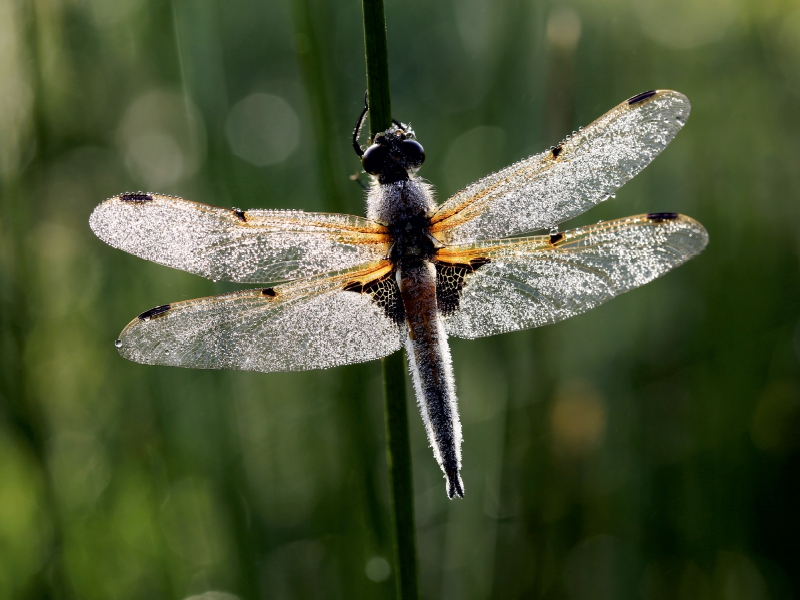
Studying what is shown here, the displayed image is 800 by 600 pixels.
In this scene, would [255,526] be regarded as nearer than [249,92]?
Yes

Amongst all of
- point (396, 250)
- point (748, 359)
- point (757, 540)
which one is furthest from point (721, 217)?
point (396, 250)

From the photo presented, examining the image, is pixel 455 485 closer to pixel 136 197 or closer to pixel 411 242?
pixel 411 242

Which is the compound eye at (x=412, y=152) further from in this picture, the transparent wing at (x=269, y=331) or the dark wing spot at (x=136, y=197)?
the dark wing spot at (x=136, y=197)

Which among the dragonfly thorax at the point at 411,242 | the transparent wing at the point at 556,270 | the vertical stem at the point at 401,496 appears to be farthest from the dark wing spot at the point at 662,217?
the vertical stem at the point at 401,496

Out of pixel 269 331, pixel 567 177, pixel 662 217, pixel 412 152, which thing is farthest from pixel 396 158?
pixel 662 217

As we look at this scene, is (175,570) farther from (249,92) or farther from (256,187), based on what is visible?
(249,92)
